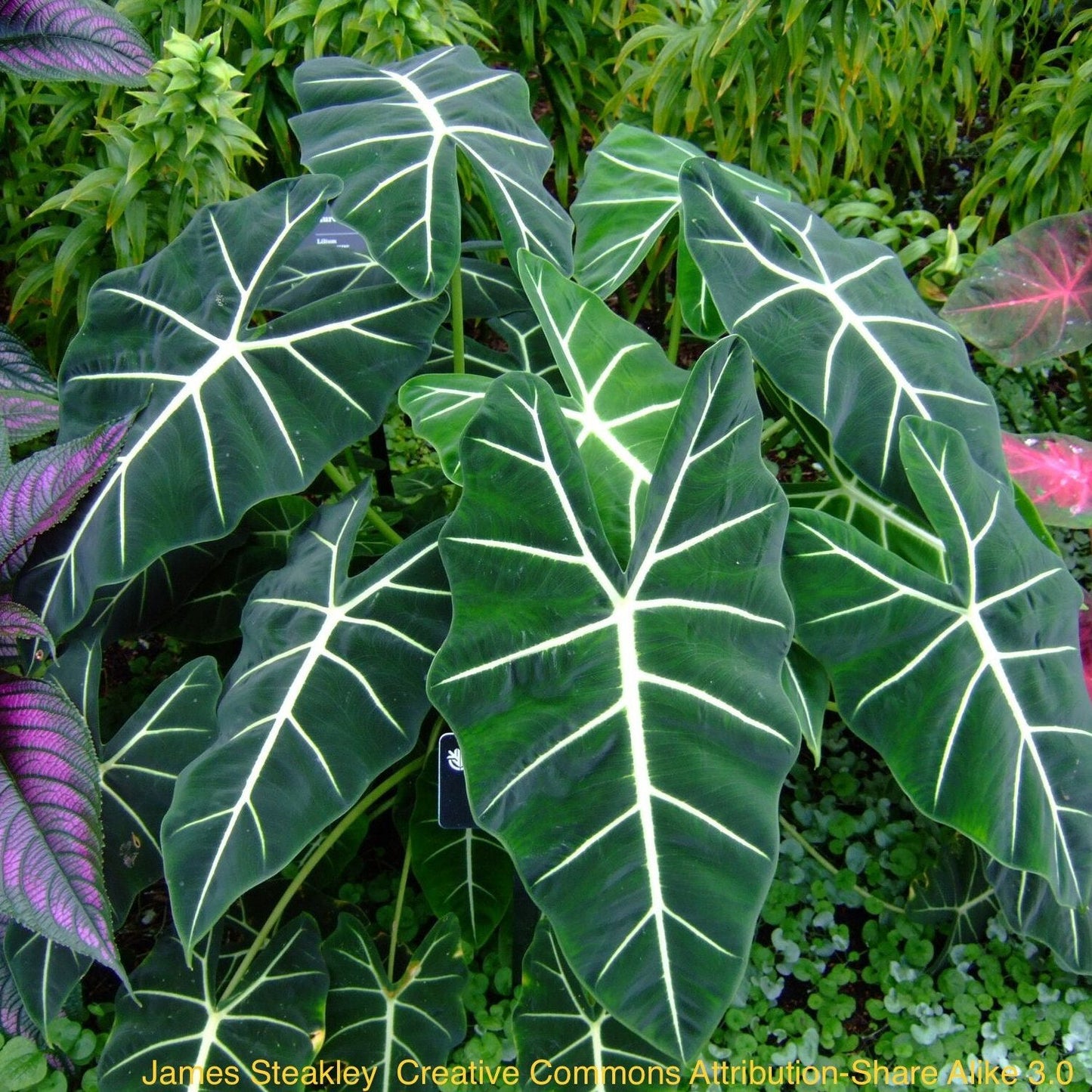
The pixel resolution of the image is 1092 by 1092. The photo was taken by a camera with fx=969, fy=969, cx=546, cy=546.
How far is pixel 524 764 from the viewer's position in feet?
3.22

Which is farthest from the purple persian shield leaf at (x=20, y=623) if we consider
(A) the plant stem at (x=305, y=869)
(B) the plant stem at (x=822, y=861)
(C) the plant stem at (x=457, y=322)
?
(B) the plant stem at (x=822, y=861)

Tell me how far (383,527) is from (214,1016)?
0.77m

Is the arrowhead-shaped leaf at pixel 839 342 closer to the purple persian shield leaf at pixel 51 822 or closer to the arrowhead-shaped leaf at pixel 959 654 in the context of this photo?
the arrowhead-shaped leaf at pixel 959 654

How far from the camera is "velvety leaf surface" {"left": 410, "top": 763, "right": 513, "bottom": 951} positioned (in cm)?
156

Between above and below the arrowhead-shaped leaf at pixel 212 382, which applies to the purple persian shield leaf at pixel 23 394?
below

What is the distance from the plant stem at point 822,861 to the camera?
162 centimetres

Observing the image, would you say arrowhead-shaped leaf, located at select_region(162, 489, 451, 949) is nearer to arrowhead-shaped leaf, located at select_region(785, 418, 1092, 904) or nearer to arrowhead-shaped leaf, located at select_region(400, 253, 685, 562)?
arrowhead-shaped leaf, located at select_region(400, 253, 685, 562)

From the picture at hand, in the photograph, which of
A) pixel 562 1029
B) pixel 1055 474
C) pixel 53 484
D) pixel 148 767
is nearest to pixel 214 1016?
pixel 148 767

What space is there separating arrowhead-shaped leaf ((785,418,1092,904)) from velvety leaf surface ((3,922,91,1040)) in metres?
1.03

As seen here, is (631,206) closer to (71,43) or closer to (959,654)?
(959,654)

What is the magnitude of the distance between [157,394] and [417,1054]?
991 millimetres

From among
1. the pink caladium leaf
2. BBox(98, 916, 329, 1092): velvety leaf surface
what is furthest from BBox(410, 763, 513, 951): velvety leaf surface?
the pink caladium leaf

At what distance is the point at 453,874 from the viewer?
5.14 feet

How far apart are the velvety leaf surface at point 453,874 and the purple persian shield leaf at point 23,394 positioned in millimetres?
847
